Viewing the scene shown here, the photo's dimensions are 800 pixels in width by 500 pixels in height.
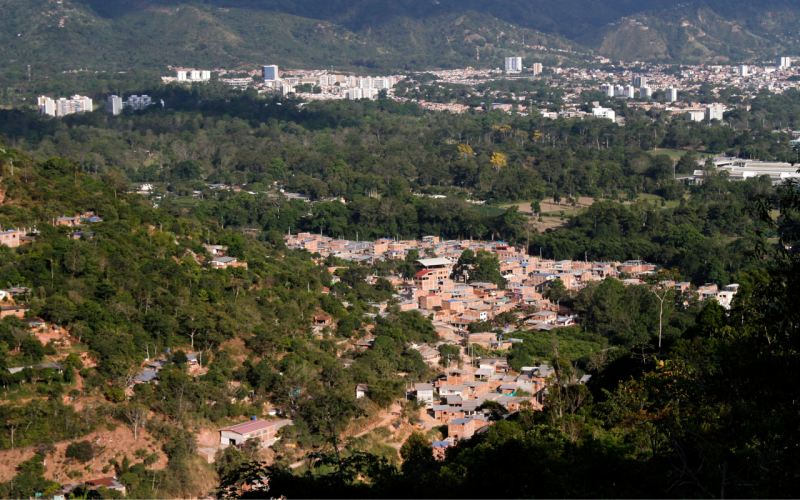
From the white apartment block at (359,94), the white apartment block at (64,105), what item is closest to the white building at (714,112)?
the white apartment block at (359,94)

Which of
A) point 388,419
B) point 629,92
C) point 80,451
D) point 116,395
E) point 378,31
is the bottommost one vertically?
point 388,419

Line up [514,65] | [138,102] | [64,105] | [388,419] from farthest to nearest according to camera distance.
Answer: [514,65] → [138,102] → [64,105] → [388,419]

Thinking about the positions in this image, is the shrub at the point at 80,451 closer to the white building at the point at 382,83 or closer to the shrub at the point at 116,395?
the shrub at the point at 116,395

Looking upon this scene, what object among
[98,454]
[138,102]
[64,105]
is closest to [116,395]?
[98,454]

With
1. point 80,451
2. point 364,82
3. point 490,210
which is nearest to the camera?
point 80,451

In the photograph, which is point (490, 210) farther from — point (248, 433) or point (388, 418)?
point (248, 433)

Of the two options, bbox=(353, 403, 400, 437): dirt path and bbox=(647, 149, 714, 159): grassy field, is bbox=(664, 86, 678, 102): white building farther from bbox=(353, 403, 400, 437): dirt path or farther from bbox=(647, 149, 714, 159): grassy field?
bbox=(353, 403, 400, 437): dirt path

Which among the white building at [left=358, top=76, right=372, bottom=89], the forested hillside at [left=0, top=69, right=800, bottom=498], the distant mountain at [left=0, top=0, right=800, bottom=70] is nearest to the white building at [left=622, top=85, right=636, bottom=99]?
the white building at [left=358, top=76, right=372, bottom=89]
